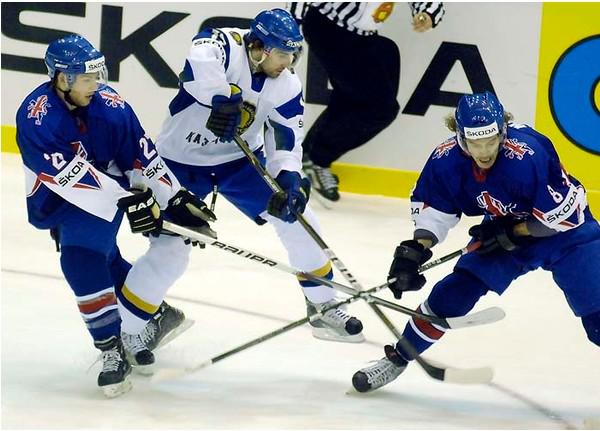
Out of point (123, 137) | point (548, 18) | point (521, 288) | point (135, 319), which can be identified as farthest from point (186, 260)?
point (548, 18)

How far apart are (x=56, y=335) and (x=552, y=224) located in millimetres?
1647

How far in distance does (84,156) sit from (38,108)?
0.18 metres

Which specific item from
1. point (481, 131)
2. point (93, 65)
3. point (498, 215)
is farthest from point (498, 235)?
point (93, 65)

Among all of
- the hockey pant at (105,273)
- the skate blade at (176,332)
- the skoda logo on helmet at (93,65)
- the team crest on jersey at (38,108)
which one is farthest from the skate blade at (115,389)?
the skoda logo on helmet at (93,65)

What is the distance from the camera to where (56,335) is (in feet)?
13.9

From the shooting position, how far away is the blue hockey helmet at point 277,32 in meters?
3.81

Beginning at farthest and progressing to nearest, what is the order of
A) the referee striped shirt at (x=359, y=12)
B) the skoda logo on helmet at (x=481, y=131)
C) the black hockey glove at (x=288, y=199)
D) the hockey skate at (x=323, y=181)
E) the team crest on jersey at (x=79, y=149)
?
the hockey skate at (x=323, y=181)
the referee striped shirt at (x=359, y=12)
the black hockey glove at (x=288, y=199)
the team crest on jersey at (x=79, y=149)
the skoda logo on helmet at (x=481, y=131)

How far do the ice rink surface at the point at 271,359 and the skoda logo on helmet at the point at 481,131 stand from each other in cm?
78

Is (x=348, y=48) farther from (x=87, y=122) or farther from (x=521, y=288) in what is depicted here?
(x=87, y=122)

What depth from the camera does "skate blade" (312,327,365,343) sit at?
168 inches

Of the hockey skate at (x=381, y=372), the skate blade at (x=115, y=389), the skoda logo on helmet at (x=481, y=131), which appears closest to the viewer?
the skoda logo on helmet at (x=481, y=131)

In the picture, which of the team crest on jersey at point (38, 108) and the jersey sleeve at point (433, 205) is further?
the jersey sleeve at point (433, 205)

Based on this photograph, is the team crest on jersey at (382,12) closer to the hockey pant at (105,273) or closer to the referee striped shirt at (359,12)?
the referee striped shirt at (359,12)

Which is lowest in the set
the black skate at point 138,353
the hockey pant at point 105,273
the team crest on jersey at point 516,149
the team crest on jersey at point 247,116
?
the black skate at point 138,353
